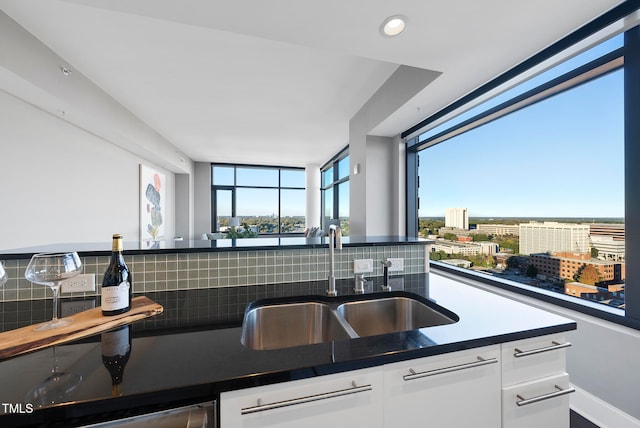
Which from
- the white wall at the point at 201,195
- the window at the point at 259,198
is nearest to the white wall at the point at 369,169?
the window at the point at 259,198

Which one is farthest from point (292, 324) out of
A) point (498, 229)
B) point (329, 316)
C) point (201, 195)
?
point (201, 195)

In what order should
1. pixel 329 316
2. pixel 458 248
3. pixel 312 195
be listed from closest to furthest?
pixel 329 316 → pixel 458 248 → pixel 312 195

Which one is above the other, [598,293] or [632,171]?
[632,171]

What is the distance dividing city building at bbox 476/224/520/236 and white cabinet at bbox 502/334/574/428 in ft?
4.85

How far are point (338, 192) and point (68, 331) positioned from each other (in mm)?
5544

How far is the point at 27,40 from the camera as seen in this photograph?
2.03 meters

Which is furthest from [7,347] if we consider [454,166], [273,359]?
[454,166]

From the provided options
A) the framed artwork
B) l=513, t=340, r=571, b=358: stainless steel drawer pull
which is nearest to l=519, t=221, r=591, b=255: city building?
l=513, t=340, r=571, b=358: stainless steel drawer pull

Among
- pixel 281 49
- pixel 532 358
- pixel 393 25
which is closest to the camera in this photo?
pixel 532 358

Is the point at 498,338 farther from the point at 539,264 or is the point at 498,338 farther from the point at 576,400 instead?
the point at 539,264

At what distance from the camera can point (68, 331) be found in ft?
2.69

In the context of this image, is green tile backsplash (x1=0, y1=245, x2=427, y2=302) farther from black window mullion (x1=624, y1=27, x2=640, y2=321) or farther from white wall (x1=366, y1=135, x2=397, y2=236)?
white wall (x1=366, y1=135, x2=397, y2=236)

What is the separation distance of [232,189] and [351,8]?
699cm

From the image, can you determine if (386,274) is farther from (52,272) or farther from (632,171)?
(632,171)
